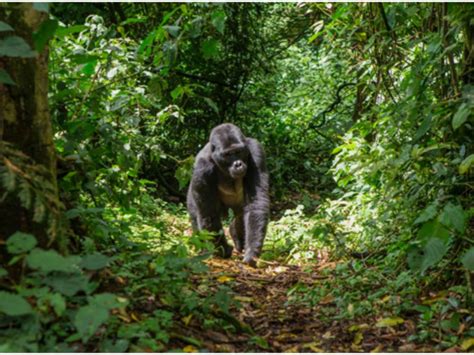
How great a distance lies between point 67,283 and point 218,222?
3925mm

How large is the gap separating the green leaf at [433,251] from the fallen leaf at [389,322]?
594 mm

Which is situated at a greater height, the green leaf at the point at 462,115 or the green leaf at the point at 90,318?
the green leaf at the point at 462,115

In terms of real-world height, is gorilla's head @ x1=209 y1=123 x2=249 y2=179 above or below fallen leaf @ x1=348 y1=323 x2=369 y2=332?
above

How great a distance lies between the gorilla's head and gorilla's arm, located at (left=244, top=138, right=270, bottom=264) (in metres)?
0.12

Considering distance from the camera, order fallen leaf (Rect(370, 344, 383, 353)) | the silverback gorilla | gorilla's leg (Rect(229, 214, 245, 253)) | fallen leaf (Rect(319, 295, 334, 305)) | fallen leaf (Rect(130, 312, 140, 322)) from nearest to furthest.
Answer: fallen leaf (Rect(130, 312, 140, 322)), fallen leaf (Rect(370, 344, 383, 353)), fallen leaf (Rect(319, 295, 334, 305)), the silverback gorilla, gorilla's leg (Rect(229, 214, 245, 253))

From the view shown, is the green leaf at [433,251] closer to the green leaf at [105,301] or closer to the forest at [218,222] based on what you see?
the forest at [218,222]

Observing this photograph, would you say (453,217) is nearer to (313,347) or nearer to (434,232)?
(434,232)

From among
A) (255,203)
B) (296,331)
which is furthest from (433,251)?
(255,203)

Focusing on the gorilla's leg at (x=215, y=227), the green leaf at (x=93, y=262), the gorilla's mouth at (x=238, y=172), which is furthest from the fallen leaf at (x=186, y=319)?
the gorilla's leg at (x=215, y=227)

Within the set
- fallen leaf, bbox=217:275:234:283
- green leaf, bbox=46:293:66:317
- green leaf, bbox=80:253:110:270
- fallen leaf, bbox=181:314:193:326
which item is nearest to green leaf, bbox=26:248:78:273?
green leaf, bbox=46:293:66:317

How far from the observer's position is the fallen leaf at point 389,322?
11.2 feet

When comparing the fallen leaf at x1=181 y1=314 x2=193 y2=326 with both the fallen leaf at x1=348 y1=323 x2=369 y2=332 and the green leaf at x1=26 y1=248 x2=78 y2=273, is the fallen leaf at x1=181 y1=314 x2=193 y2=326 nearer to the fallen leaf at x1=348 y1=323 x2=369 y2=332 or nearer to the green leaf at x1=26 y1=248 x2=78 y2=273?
the fallen leaf at x1=348 y1=323 x2=369 y2=332

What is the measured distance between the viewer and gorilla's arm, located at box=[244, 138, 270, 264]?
5918mm

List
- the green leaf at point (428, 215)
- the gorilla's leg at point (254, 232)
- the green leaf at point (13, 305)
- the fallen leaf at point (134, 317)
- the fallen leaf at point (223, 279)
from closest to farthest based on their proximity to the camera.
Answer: the green leaf at point (13, 305), the fallen leaf at point (134, 317), the green leaf at point (428, 215), the fallen leaf at point (223, 279), the gorilla's leg at point (254, 232)
